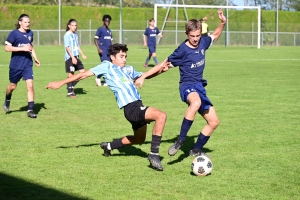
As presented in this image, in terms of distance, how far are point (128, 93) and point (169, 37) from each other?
42.9 m

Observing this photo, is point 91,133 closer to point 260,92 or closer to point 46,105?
point 46,105

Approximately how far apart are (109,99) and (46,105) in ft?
5.56

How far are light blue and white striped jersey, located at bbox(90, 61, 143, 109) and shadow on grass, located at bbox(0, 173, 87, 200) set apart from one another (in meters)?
1.61

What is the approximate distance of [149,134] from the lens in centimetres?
973

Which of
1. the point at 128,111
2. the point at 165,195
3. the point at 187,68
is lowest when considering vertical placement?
the point at 165,195

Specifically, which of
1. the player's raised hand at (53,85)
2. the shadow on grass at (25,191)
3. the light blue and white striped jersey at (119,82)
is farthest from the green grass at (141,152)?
the player's raised hand at (53,85)

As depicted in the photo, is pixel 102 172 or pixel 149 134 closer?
pixel 102 172

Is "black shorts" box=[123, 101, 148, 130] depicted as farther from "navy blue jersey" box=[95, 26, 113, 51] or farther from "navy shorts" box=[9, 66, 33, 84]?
"navy blue jersey" box=[95, 26, 113, 51]

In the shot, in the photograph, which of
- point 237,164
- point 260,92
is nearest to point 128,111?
point 237,164

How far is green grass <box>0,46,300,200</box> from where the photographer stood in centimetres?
617

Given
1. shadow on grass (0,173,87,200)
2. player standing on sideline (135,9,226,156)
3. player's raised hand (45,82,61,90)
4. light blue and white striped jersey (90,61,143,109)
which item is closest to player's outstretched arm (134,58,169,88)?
light blue and white striped jersey (90,61,143,109)

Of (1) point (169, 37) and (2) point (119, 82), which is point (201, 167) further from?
A: (1) point (169, 37)

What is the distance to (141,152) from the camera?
8.20m

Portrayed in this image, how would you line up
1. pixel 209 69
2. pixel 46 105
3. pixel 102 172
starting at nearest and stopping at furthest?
pixel 102 172 → pixel 46 105 → pixel 209 69
